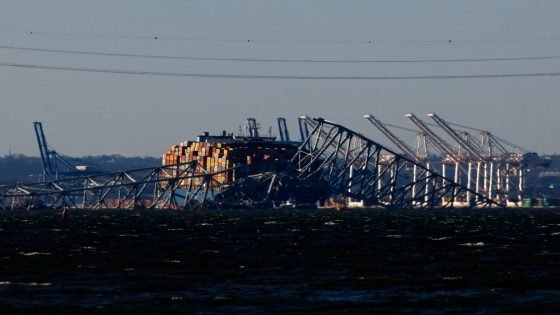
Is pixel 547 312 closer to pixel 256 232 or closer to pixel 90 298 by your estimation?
pixel 90 298

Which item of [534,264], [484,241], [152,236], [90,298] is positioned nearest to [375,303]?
[90,298]

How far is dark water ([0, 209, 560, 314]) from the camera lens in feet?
148

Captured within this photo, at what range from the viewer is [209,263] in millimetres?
64250

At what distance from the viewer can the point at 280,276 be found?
56.1 meters

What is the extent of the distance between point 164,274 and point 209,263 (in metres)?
7.15

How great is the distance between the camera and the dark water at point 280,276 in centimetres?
4503

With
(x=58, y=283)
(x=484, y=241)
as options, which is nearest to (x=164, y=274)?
(x=58, y=283)

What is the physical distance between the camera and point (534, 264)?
62938 millimetres

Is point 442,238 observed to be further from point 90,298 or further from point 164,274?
point 90,298

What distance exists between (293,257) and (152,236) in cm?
3136

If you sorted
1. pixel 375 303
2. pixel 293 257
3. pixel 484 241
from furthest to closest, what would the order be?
pixel 484 241
pixel 293 257
pixel 375 303

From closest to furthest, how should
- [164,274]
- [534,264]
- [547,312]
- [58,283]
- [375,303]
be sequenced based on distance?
[547,312], [375,303], [58,283], [164,274], [534,264]

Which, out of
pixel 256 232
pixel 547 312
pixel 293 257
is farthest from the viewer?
pixel 256 232

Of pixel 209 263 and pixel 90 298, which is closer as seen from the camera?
pixel 90 298
